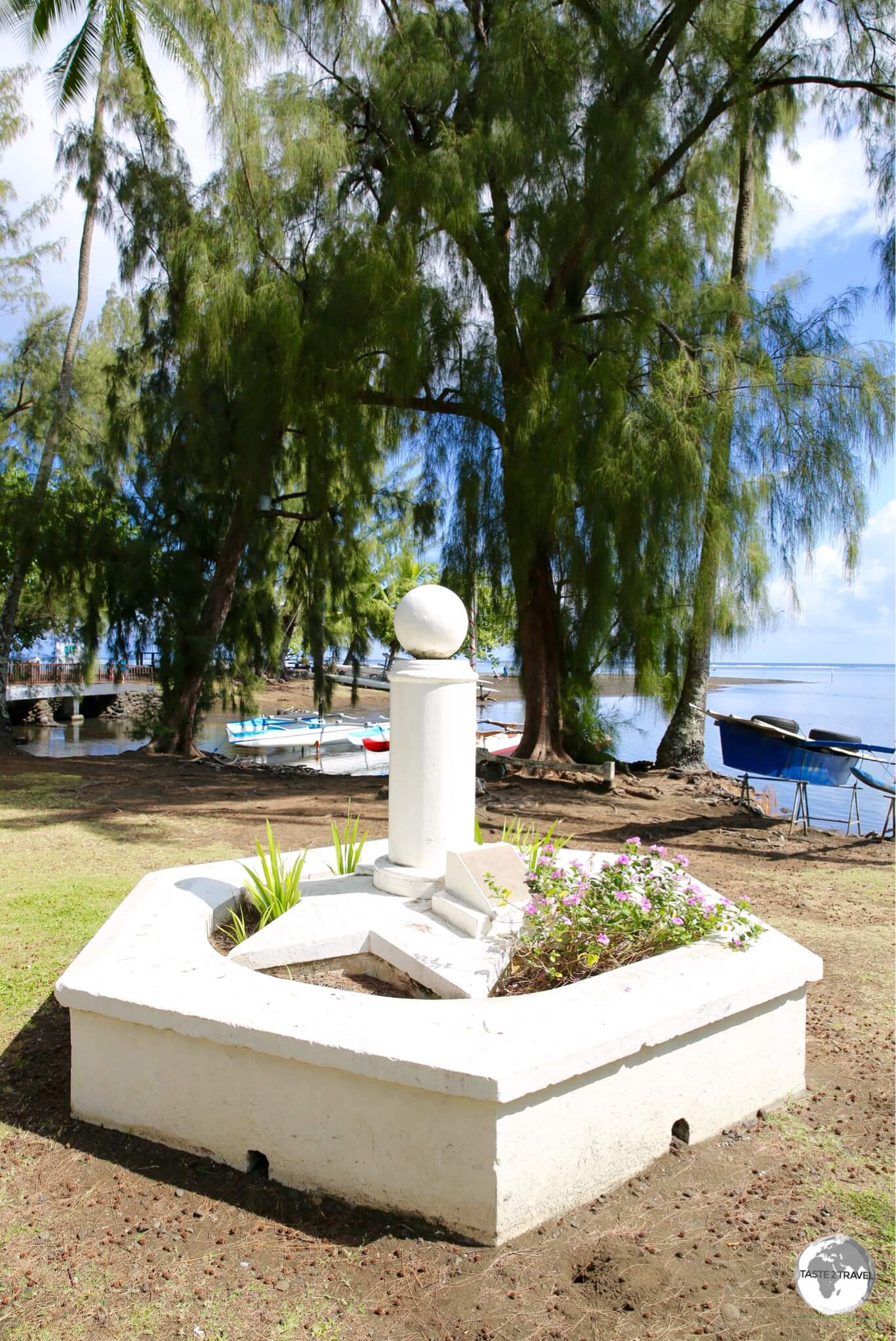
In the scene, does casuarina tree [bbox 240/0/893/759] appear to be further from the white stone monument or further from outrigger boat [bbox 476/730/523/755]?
the white stone monument

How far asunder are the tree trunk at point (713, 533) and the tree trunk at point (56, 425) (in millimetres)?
7740

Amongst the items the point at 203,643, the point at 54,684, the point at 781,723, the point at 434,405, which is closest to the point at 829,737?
the point at 781,723

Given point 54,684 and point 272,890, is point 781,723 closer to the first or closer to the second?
point 272,890

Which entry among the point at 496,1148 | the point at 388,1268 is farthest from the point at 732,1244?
the point at 388,1268

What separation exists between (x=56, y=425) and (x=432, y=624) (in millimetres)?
10358

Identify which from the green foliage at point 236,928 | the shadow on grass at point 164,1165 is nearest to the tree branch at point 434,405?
the green foliage at point 236,928

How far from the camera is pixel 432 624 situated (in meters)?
3.34

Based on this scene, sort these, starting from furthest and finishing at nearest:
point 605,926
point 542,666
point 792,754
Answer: point 542,666
point 792,754
point 605,926

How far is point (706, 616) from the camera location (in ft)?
26.1

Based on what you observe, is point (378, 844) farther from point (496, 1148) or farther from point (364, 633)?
point (364, 633)

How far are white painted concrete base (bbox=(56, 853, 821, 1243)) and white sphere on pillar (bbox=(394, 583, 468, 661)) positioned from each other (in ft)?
4.37

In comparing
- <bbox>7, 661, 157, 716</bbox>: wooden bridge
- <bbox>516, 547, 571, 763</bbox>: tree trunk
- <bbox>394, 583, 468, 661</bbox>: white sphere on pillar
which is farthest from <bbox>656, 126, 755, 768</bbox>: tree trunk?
<bbox>7, 661, 157, 716</bbox>: wooden bridge

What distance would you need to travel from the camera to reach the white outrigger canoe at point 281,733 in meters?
16.8

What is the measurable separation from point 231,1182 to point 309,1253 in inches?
13.5
